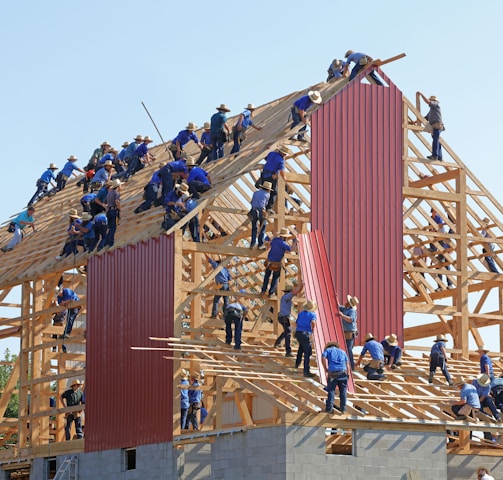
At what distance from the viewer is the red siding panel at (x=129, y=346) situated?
28.8m

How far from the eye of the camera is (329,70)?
33500 millimetres

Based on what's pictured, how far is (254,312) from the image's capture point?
120 ft

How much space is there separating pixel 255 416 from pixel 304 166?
5.92 m

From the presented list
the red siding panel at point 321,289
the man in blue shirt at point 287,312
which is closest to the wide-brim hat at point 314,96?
the red siding panel at point 321,289

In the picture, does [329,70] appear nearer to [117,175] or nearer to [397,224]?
[397,224]

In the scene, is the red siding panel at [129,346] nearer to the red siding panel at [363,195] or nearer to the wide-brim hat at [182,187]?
the wide-brim hat at [182,187]

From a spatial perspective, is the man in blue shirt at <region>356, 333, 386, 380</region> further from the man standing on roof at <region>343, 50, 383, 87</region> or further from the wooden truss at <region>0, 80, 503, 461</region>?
the man standing on roof at <region>343, 50, 383, 87</region>

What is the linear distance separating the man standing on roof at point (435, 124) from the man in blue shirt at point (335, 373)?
29.0 feet

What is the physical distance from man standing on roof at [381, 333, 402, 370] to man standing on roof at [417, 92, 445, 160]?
17.3 feet

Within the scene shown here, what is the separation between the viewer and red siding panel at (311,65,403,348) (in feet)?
102

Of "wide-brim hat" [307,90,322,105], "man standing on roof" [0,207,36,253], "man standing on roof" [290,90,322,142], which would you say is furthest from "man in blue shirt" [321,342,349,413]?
"man standing on roof" [0,207,36,253]

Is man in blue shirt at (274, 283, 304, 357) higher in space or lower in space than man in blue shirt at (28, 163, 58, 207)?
lower

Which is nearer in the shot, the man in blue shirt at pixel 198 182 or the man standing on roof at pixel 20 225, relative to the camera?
the man in blue shirt at pixel 198 182

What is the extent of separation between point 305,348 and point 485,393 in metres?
3.67
